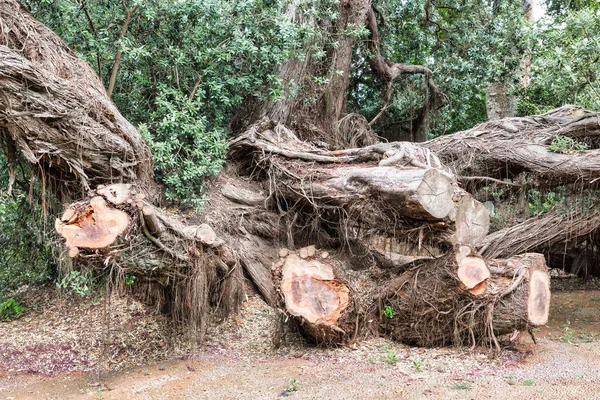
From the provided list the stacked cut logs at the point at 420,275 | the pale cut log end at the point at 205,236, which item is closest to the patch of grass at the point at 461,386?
the stacked cut logs at the point at 420,275

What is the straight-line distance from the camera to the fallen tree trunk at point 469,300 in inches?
217

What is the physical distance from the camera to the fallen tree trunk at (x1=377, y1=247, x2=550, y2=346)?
552 cm

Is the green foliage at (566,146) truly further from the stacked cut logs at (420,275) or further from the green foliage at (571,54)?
the stacked cut logs at (420,275)

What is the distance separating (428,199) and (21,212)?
5.42m

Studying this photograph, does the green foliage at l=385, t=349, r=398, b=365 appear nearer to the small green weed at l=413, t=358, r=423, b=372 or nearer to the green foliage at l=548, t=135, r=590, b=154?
the small green weed at l=413, t=358, r=423, b=372

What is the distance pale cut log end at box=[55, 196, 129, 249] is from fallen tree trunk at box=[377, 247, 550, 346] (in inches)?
129

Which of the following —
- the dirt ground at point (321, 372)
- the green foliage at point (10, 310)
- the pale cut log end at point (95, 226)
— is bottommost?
the green foliage at point (10, 310)

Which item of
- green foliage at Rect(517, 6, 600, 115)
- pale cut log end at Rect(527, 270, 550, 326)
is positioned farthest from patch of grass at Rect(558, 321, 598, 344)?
green foliage at Rect(517, 6, 600, 115)

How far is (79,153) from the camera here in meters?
4.96

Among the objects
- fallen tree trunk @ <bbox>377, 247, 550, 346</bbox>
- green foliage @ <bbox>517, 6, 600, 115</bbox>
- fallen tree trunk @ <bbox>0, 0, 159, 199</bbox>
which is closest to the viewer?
fallen tree trunk @ <bbox>0, 0, 159, 199</bbox>

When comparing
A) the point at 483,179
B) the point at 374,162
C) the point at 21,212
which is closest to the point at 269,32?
the point at 374,162

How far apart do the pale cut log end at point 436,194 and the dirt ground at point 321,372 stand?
1.54 meters

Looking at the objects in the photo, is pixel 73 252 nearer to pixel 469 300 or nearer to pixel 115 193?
pixel 115 193

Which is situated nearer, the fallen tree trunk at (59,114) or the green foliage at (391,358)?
the fallen tree trunk at (59,114)
